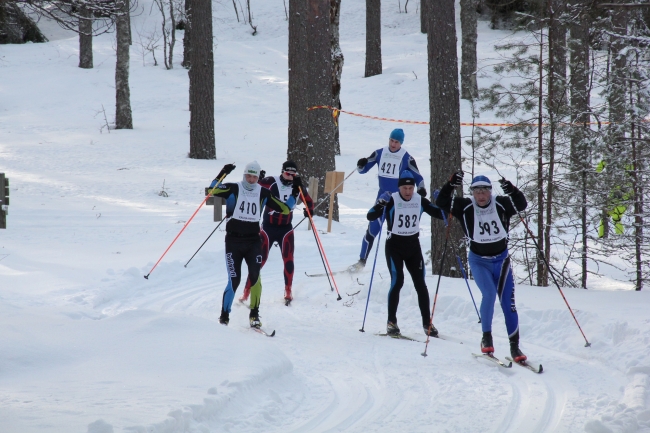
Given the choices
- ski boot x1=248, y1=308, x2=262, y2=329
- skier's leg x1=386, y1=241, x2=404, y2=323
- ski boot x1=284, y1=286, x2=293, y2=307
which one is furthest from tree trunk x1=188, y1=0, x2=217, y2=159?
skier's leg x1=386, y1=241, x2=404, y2=323

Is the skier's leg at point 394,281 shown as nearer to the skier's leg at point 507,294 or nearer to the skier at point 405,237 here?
the skier at point 405,237

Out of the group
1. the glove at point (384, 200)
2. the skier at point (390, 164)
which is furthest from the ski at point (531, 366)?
the skier at point (390, 164)

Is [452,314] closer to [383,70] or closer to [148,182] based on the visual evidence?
[148,182]

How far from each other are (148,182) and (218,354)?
1230 centimetres

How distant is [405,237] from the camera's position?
782cm

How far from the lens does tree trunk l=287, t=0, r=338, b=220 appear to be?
13.9m

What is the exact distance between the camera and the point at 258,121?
2547 centimetres

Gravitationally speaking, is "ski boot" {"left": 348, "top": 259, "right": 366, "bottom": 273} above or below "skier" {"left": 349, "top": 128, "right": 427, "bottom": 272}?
below

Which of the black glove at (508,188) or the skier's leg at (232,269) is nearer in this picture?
the black glove at (508,188)

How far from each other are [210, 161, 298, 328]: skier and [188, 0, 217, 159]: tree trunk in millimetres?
11115

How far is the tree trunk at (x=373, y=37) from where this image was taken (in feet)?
89.1

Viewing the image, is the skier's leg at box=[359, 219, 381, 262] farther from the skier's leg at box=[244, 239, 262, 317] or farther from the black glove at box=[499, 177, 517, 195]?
the black glove at box=[499, 177, 517, 195]

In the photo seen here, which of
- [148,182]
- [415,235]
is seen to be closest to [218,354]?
[415,235]

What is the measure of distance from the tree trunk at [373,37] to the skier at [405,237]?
20828 mm
